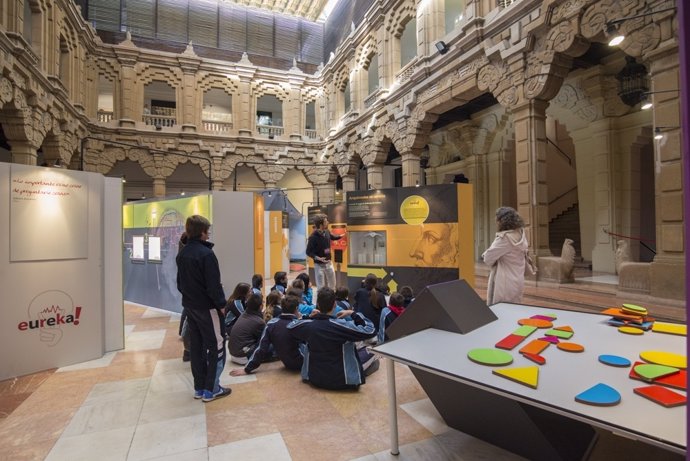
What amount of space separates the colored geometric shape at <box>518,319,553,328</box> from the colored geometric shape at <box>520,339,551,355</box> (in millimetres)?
423

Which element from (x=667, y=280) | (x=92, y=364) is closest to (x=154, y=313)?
(x=92, y=364)

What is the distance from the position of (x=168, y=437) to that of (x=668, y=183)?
6.94 metres

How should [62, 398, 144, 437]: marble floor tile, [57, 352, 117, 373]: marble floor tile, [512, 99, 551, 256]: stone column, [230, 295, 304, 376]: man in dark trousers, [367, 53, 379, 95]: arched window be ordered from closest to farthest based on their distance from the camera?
[62, 398, 144, 437]: marble floor tile
[230, 295, 304, 376]: man in dark trousers
[57, 352, 117, 373]: marble floor tile
[512, 99, 551, 256]: stone column
[367, 53, 379, 95]: arched window

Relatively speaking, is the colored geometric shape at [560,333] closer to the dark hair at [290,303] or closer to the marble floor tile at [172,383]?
the dark hair at [290,303]

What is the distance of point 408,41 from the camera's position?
14.5 meters

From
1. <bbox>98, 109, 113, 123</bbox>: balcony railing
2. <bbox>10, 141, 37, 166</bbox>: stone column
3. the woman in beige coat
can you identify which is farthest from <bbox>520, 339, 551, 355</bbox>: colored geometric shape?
<bbox>98, 109, 113, 123</bbox>: balcony railing

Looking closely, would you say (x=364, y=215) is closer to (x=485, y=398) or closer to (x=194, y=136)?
(x=485, y=398)

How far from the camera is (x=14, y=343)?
12.6 feet

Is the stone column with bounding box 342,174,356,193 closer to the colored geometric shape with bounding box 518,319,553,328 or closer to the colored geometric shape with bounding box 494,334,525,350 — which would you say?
the colored geometric shape with bounding box 518,319,553,328

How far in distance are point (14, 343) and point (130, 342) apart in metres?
1.36

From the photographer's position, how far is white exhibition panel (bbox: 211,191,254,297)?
648 cm

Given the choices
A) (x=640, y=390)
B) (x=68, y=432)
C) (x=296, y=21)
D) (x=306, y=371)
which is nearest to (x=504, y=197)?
(x=306, y=371)

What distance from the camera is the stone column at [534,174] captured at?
7.41m

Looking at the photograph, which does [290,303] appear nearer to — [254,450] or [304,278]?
[254,450]
